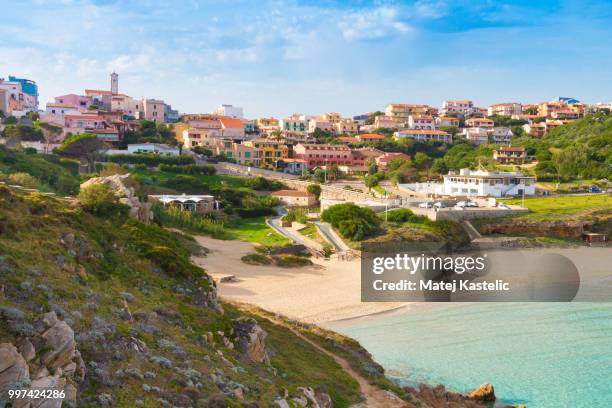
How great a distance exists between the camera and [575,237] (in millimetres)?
45000

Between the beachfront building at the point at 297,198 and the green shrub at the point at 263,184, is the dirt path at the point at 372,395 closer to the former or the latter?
the beachfront building at the point at 297,198

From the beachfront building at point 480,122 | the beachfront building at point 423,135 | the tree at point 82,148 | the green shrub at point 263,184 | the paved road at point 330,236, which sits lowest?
the paved road at point 330,236

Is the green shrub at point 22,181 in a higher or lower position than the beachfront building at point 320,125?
lower

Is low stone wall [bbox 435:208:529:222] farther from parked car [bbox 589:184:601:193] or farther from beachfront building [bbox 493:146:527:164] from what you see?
beachfront building [bbox 493:146:527:164]

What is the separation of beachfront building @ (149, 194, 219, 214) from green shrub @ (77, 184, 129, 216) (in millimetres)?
23295

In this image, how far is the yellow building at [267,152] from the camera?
80.5 meters

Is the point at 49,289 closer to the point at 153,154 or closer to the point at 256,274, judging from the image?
the point at 256,274

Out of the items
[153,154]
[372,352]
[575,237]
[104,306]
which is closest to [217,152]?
[153,154]

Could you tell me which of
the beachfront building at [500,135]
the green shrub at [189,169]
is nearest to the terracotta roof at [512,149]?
the beachfront building at [500,135]

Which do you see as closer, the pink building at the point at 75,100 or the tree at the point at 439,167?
the tree at the point at 439,167

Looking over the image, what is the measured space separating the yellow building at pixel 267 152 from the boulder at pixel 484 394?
210ft

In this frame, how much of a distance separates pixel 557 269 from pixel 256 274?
62.9 feet

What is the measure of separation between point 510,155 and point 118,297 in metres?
74.4

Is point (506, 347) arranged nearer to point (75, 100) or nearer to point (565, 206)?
point (565, 206)
